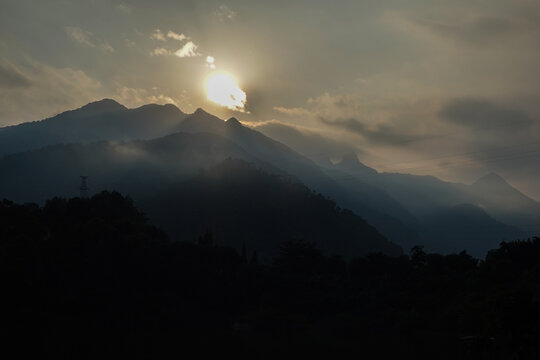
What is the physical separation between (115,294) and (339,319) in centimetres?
3942

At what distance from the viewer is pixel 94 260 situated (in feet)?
283

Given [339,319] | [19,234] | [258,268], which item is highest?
[19,234]

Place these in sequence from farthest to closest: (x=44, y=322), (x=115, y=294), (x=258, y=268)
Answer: (x=258, y=268) < (x=115, y=294) < (x=44, y=322)

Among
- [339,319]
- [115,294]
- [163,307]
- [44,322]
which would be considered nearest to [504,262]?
[339,319]

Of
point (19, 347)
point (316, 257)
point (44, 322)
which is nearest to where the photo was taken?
point (19, 347)

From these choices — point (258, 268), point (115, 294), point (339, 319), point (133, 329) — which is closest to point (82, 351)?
point (133, 329)

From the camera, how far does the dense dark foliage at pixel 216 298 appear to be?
196ft

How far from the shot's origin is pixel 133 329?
71.0m

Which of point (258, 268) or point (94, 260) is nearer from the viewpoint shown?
point (94, 260)

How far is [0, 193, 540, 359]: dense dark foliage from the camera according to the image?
59656 mm

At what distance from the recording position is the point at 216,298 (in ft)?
303

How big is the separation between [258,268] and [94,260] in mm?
34191

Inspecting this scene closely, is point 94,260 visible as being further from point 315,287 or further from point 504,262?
point 504,262

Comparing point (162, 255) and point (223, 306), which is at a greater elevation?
point (162, 255)
